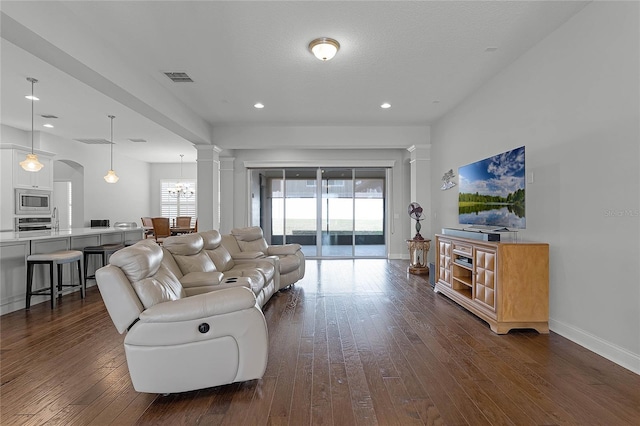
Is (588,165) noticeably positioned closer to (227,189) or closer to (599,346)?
(599,346)

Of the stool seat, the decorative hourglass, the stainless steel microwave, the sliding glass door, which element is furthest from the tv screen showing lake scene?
the stainless steel microwave

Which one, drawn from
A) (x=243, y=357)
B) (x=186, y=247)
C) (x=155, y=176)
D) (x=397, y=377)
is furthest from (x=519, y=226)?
(x=155, y=176)

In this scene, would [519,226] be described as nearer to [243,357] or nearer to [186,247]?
[243,357]

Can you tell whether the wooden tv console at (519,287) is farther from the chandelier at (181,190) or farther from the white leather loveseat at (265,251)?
the chandelier at (181,190)

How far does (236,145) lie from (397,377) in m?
5.71

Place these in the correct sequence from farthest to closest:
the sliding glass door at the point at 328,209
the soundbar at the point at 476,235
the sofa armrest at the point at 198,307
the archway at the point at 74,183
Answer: the sliding glass door at the point at 328,209
the archway at the point at 74,183
the soundbar at the point at 476,235
the sofa armrest at the point at 198,307

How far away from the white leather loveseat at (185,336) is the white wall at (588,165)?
2710 millimetres

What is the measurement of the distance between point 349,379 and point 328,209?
6.72 metres

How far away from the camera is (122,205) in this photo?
10.3 metres

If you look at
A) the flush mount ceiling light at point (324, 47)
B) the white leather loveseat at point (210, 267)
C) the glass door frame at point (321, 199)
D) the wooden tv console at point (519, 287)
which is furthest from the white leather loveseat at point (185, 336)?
the glass door frame at point (321, 199)

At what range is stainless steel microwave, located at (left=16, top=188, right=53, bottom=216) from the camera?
23.0ft

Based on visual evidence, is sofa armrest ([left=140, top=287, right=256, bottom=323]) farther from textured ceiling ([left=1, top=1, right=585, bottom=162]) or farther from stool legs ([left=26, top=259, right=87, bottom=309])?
stool legs ([left=26, top=259, right=87, bottom=309])

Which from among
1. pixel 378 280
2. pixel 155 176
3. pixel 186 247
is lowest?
pixel 378 280

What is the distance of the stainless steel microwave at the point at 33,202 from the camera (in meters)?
7.02
